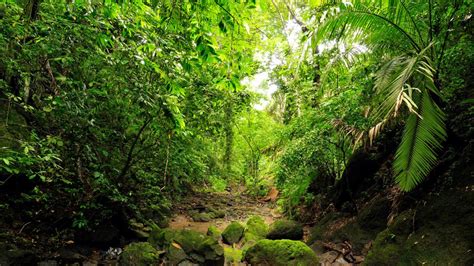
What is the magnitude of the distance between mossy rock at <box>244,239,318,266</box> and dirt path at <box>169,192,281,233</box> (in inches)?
140

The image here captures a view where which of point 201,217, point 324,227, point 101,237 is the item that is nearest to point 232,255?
point 324,227

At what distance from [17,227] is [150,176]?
8.40 feet

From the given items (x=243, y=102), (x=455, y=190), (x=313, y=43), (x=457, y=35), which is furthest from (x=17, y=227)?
(x=457, y=35)

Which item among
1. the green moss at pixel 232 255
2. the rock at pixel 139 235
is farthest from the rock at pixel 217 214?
the rock at pixel 139 235

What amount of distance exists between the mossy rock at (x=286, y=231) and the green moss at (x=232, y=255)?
1.17m

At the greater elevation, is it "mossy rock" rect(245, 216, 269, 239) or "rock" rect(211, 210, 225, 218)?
"rock" rect(211, 210, 225, 218)

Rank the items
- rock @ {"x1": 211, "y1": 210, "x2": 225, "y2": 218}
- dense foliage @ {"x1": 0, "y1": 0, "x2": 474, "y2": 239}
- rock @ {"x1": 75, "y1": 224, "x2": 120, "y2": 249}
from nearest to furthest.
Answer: dense foliage @ {"x1": 0, "y1": 0, "x2": 474, "y2": 239} < rock @ {"x1": 75, "y1": 224, "x2": 120, "y2": 249} < rock @ {"x1": 211, "y1": 210, "x2": 225, "y2": 218}

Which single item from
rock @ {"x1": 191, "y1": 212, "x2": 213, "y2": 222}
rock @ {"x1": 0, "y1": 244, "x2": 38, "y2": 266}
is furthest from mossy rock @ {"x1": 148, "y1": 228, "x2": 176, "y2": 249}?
rock @ {"x1": 191, "y1": 212, "x2": 213, "y2": 222}

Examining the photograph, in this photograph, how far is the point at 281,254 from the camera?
19.8 ft

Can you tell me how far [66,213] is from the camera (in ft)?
17.3

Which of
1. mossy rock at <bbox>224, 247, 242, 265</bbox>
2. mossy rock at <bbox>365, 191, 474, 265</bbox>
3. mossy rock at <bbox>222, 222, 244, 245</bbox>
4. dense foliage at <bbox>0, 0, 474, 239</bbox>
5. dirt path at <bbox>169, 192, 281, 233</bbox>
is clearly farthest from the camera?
dirt path at <bbox>169, 192, 281, 233</bbox>

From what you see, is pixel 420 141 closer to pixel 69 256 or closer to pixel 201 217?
pixel 69 256

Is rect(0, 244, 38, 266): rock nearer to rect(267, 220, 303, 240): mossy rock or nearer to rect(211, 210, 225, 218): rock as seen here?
rect(267, 220, 303, 240): mossy rock

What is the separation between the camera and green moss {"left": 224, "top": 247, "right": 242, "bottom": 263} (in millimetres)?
6883
